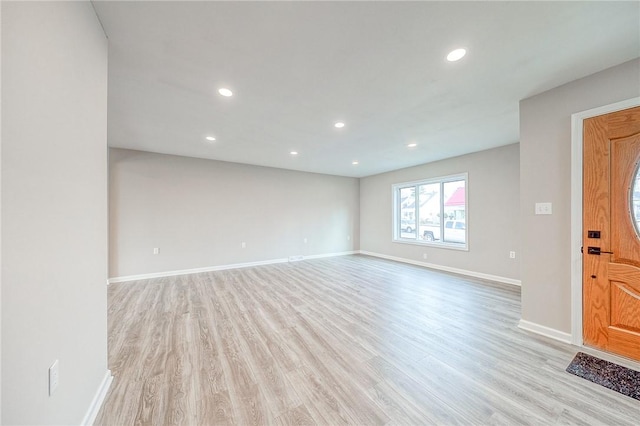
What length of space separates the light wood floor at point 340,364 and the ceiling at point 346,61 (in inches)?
99.4

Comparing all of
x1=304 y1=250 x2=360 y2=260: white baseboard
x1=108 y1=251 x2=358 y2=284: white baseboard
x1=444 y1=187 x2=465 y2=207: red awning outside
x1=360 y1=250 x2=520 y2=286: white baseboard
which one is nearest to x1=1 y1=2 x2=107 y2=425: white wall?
x1=108 y1=251 x2=358 y2=284: white baseboard

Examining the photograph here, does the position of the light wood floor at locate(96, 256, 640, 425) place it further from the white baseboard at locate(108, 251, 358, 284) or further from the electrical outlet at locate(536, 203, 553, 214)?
the electrical outlet at locate(536, 203, 553, 214)

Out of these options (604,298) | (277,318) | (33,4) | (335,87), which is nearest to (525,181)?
(604,298)

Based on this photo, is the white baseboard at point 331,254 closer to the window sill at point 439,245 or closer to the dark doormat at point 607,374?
the window sill at point 439,245

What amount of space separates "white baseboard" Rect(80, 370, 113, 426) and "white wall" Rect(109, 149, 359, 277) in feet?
11.5

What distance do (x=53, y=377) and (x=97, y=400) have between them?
679 millimetres

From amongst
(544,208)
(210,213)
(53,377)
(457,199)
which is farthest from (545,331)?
(210,213)

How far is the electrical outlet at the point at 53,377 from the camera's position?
1026mm

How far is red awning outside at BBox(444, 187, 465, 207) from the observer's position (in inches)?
200

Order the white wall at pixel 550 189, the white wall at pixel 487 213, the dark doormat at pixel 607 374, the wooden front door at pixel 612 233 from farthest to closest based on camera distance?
the white wall at pixel 487 213 < the white wall at pixel 550 189 < the wooden front door at pixel 612 233 < the dark doormat at pixel 607 374

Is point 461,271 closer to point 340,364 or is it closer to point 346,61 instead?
point 340,364

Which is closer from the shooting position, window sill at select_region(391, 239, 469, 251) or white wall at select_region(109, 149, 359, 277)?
white wall at select_region(109, 149, 359, 277)

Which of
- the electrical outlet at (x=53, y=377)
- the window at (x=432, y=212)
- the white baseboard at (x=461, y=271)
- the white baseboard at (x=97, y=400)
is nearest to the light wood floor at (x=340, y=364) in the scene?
the white baseboard at (x=97, y=400)

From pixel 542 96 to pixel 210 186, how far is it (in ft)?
18.5
